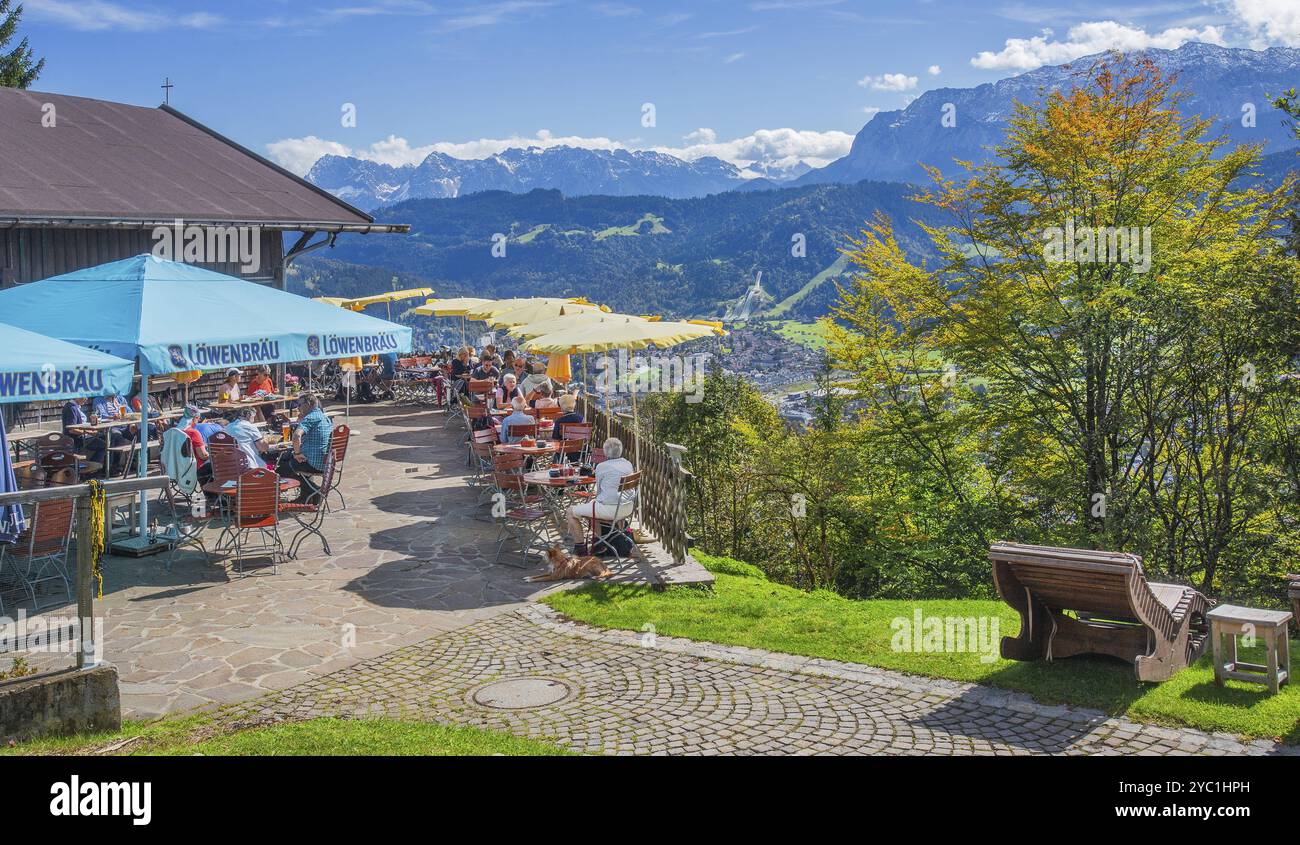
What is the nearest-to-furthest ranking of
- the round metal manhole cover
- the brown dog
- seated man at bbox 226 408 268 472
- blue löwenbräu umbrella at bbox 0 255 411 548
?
the round metal manhole cover < blue löwenbräu umbrella at bbox 0 255 411 548 < the brown dog < seated man at bbox 226 408 268 472

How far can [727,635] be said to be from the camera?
826 cm

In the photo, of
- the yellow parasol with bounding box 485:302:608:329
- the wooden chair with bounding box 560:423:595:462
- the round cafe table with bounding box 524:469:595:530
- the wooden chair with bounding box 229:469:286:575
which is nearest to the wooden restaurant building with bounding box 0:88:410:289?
the yellow parasol with bounding box 485:302:608:329

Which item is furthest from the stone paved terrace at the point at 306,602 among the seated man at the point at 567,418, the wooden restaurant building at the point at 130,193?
the wooden restaurant building at the point at 130,193

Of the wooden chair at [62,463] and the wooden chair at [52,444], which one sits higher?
the wooden chair at [52,444]

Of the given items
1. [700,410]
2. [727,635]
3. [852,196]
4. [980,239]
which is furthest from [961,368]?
[852,196]

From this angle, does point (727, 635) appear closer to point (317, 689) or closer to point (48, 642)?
point (317, 689)

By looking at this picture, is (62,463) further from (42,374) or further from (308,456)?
(42,374)

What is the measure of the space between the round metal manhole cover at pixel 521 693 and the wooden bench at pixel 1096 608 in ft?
10.6

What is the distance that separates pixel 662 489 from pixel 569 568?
5.24 feet

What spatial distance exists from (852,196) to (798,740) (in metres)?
183

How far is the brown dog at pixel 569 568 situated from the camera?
32.9ft

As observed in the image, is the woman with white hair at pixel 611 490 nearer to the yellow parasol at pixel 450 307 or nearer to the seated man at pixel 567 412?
the seated man at pixel 567 412

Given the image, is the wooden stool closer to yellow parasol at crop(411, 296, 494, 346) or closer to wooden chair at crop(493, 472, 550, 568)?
wooden chair at crop(493, 472, 550, 568)

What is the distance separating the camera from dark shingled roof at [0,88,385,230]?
56.6ft
